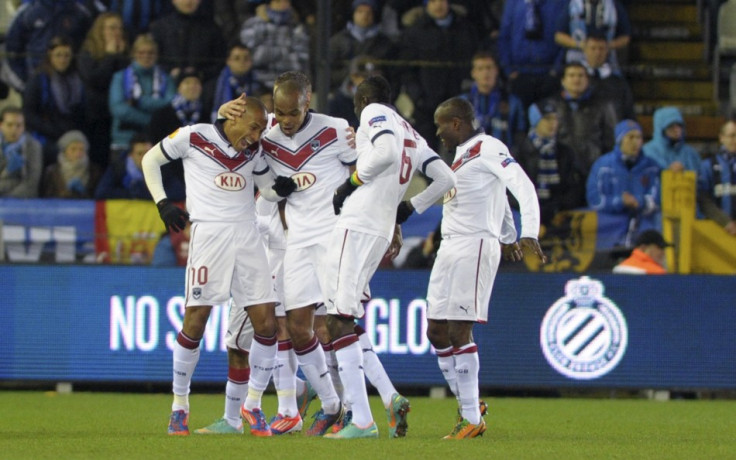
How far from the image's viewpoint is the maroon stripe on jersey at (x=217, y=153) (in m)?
8.66

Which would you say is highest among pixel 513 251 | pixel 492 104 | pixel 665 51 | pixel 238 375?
pixel 665 51

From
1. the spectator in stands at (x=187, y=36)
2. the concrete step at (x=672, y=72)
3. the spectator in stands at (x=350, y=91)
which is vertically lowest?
the spectator in stands at (x=350, y=91)

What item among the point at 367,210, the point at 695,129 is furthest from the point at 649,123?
the point at 367,210

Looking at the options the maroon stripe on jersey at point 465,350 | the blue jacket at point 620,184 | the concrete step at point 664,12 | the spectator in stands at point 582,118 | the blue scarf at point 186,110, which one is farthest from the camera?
the concrete step at point 664,12

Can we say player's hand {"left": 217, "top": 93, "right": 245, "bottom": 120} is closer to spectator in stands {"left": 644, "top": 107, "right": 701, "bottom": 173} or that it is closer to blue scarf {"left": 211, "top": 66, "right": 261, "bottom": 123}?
blue scarf {"left": 211, "top": 66, "right": 261, "bottom": 123}

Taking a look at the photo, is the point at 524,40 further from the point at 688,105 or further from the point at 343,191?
the point at 343,191

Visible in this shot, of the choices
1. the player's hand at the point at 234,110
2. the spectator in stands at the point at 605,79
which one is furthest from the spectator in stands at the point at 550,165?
the player's hand at the point at 234,110

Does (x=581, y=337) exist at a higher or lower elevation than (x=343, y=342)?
lower

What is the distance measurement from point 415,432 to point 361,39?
7.03 metres

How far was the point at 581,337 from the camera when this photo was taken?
1260cm

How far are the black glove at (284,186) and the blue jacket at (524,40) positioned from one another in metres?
7.30

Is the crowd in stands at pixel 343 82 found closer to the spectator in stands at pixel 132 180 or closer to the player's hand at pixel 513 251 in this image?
the spectator in stands at pixel 132 180

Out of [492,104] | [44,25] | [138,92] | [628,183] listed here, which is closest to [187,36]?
[138,92]

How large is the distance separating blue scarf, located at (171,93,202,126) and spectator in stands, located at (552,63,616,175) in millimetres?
3823
